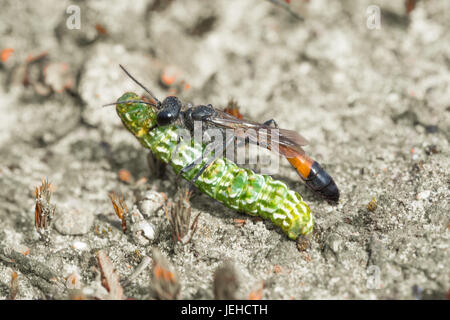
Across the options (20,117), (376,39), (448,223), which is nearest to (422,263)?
(448,223)

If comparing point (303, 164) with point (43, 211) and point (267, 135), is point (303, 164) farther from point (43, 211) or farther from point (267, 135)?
point (43, 211)

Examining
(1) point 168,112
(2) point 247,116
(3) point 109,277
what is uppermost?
(2) point 247,116

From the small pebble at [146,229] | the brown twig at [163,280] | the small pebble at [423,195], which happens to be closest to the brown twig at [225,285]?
the brown twig at [163,280]

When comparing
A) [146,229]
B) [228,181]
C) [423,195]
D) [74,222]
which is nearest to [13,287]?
[74,222]

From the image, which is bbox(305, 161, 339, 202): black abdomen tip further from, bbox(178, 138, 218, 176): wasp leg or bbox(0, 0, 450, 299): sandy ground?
bbox(178, 138, 218, 176): wasp leg

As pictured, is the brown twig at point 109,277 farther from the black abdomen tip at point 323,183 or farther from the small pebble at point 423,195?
the small pebble at point 423,195
